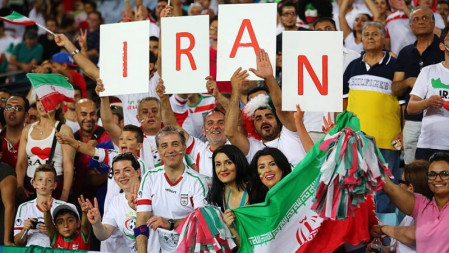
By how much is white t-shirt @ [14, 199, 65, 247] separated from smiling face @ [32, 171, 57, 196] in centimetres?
14

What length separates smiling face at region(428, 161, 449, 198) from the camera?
23.9 feet

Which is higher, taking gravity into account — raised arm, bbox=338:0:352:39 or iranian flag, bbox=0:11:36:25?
raised arm, bbox=338:0:352:39

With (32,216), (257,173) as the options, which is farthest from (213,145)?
(32,216)

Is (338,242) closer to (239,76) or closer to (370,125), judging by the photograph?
(239,76)

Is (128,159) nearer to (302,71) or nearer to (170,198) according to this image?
(170,198)

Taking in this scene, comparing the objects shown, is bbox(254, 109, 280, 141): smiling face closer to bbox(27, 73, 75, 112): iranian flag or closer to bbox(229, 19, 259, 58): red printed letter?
bbox(229, 19, 259, 58): red printed letter

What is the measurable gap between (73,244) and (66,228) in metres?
0.15

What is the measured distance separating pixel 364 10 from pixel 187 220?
5.65m

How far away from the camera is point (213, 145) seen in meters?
9.07

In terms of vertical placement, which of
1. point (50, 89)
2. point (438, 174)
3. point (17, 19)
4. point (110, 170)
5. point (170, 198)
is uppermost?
point (17, 19)

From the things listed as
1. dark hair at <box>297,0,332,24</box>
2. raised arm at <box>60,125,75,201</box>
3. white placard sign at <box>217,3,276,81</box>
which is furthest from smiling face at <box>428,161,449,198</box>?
dark hair at <box>297,0,332,24</box>

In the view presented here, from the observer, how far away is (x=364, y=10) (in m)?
12.4

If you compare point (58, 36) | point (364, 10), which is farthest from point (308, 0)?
point (58, 36)

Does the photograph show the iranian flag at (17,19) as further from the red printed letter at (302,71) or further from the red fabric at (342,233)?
the red fabric at (342,233)
